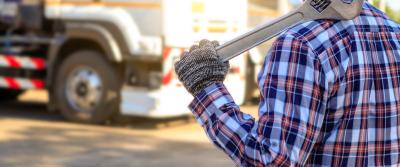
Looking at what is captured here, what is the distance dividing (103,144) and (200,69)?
6.17 meters

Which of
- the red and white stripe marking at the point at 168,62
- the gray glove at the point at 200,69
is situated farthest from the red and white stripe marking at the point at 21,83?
the gray glove at the point at 200,69

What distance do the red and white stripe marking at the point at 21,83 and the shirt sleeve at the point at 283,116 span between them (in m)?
8.06

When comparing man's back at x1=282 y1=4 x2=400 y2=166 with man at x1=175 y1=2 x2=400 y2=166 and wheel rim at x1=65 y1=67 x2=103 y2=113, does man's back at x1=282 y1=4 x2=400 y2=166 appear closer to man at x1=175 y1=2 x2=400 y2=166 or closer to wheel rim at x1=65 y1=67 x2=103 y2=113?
man at x1=175 y1=2 x2=400 y2=166

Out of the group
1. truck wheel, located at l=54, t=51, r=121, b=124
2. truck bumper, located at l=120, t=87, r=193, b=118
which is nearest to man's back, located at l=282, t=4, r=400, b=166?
truck bumper, located at l=120, t=87, r=193, b=118

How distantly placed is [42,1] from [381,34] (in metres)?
8.12

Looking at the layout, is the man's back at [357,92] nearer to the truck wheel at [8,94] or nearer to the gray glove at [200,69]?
the gray glove at [200,69]

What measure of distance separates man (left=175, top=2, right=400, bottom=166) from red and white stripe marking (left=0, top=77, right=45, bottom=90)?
7.93 m

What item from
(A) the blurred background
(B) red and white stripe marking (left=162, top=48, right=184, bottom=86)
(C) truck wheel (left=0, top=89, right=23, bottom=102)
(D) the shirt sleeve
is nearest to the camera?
(D) the shirt sleeve

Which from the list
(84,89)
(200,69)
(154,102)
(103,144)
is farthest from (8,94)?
(200,69)

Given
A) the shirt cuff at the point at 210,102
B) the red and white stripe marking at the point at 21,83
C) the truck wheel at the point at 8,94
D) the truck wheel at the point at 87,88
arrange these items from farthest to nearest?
the truck wheel at the point at 8,94, the red and white stripe marking at the point at 21,83, the truck wheel at the point at 87,88, the shirt cuff at the point at 210,102

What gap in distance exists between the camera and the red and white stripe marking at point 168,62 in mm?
8495

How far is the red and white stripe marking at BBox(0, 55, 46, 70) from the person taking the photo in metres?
9.70

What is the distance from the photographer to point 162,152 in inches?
301

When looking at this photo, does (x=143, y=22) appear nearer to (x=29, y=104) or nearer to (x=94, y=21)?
(x=94, y=21)
